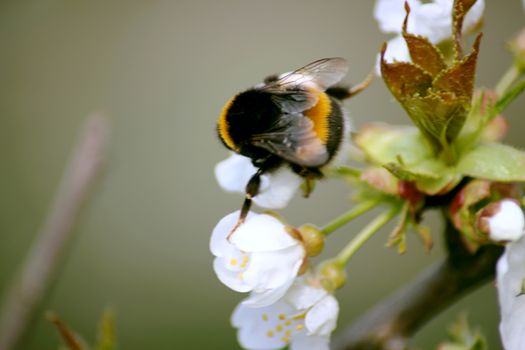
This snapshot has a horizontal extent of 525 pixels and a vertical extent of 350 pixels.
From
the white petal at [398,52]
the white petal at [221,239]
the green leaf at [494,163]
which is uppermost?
the white petal at [398,52]

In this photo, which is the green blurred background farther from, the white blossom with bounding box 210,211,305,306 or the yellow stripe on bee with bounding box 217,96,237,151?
the white blossom with bounding box 210,211,305,306

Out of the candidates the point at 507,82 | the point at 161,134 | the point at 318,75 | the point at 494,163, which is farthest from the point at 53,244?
the point at 161,134

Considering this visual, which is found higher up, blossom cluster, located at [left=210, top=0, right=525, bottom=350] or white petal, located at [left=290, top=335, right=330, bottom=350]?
blossom cluster, located at [left=210, top=0, right=525, bottom=350]

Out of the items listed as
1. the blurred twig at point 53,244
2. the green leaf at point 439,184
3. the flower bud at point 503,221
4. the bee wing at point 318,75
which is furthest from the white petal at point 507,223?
the blurred twig at point 53,244

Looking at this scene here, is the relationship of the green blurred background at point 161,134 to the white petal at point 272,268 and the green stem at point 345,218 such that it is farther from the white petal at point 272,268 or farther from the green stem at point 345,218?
the white petal at point 272,268

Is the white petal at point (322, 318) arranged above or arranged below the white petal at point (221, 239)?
below

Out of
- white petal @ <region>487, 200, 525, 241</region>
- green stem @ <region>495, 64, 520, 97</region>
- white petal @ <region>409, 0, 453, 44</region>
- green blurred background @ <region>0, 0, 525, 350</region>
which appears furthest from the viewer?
green blurred background @ <region>0, 0, 525, 350</region>

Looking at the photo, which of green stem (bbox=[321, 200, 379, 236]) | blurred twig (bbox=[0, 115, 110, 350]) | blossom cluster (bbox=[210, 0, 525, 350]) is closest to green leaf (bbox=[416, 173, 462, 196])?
blossom cluster (bbox=[210, 0, 525, 350])
